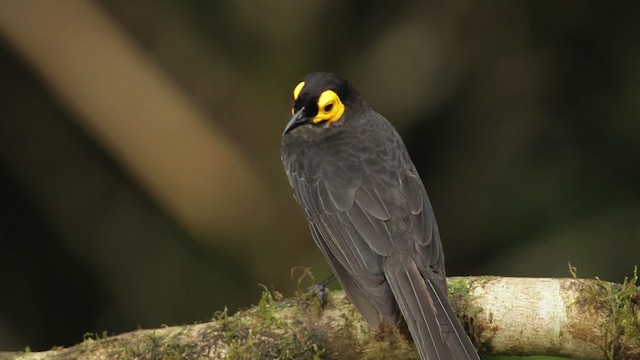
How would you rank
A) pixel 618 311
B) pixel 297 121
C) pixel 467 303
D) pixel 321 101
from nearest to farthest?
pixel 618 311 → pixel 467 303 → pixel 297 121 → pixel 321 101

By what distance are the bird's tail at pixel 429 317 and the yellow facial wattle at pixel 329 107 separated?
1.28 metres

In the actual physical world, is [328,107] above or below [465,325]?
above

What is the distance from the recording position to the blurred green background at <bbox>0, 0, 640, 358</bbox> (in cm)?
833

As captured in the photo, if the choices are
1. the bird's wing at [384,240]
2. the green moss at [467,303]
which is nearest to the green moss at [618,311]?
the green moss at [467,303]

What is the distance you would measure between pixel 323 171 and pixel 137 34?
153 inches

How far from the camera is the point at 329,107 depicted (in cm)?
604

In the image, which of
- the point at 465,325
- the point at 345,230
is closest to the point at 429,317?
the point at 465,325

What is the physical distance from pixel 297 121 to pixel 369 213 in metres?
0.74

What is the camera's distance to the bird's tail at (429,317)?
4.49 meters

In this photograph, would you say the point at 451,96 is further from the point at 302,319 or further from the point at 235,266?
the point at 302,319

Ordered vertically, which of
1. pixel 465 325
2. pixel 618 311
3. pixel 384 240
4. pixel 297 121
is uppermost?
pixel 297 121

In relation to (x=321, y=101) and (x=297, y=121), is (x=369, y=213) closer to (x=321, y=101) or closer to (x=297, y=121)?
(x=297, y=121)

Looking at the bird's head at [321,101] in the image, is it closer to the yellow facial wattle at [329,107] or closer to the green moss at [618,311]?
the yellow facial wattle at [329,107]

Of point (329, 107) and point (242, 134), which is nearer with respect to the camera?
point (329, 107)
